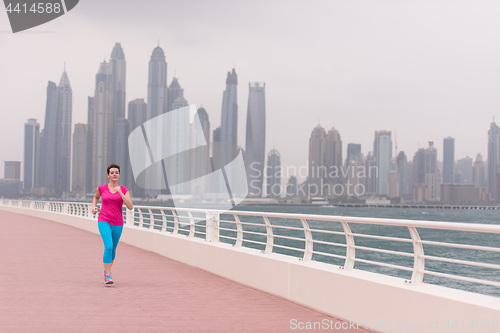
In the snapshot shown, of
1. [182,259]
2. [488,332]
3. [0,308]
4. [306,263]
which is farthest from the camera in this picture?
[182,259]

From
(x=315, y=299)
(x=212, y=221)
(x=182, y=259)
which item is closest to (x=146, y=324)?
(x=315, y=299)

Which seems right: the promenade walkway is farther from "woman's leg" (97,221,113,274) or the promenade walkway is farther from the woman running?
the woman running

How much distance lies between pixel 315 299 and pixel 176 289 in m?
2.57

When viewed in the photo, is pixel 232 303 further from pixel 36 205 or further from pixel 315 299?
pixel 36 205

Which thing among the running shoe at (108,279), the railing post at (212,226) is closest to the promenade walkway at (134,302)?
the running shoe at (108,279)

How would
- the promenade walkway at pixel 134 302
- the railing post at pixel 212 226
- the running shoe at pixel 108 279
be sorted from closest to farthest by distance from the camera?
1. the promenade walkway at pixel 134 302
2. the running shoe at pixel 108 279
3. the railing post at pixel 212 226

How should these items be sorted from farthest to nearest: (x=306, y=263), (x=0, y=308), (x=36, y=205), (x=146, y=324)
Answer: (x=36, y=205) → (x=306, y=263) → (x=0, y=308) → (x=146, y=324)

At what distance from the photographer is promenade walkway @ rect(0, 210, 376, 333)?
639 cm

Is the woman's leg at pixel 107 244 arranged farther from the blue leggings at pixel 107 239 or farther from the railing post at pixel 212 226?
the railing post at pixel 212 226

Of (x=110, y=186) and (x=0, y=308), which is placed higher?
(x=110, y=186)

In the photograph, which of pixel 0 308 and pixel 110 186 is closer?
pixel 0 308

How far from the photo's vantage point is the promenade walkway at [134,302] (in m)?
6.39

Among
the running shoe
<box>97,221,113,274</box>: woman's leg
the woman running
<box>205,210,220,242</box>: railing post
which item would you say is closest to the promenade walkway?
the running shoe

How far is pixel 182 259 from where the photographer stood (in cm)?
1373
